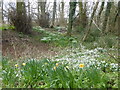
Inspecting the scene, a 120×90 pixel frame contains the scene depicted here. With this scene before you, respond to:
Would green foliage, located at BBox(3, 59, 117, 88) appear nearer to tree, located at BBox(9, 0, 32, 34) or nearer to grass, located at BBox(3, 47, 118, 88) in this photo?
grass, located at BBox(3, 47, 118, 88)

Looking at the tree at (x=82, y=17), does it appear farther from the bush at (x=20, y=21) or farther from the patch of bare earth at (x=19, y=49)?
the patch of bare earth at (x=19, y=49)

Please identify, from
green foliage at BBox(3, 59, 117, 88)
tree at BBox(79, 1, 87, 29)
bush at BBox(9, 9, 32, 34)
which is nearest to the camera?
green foliage at BBox(3, 59, 117, 88)

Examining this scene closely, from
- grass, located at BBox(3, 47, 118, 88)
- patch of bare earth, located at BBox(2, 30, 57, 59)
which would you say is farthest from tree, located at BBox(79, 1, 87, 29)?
grass, located at BBox(3, 47, 118, 88)

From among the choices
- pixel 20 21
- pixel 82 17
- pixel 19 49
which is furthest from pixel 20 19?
pixel 82 17

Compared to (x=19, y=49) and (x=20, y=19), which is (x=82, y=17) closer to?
(x=20, y=19)

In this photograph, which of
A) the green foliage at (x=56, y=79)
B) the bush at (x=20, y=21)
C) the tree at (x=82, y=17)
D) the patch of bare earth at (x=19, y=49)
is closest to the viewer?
the green foliage at (x=56, y=79)

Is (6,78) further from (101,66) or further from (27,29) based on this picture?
(27,29)

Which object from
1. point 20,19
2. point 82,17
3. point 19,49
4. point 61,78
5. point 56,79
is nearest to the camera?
point 61,78

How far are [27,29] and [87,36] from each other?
4.06 meters

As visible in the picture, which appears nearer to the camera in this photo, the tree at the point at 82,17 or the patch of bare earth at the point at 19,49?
the patch of bare earth at the point at 19,49

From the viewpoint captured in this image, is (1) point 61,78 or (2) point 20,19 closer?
(1) point 61,78

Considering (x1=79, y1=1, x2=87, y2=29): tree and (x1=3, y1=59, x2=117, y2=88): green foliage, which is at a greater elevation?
(x1=79, y1=1, x2=87, y2=29): tree

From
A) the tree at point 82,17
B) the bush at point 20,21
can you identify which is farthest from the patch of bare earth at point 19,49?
the tree at point 82,17

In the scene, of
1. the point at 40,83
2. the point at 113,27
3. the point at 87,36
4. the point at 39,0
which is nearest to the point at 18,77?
the point at 40,83
